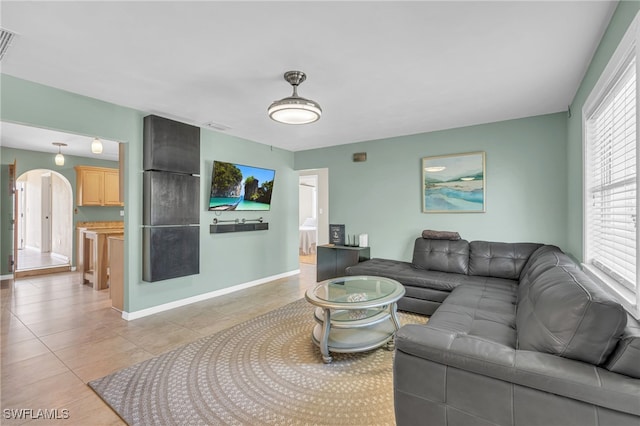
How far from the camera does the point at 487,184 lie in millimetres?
4047

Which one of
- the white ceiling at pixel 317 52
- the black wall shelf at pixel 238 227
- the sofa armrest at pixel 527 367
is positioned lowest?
the sofa armrest at pixel 527 367

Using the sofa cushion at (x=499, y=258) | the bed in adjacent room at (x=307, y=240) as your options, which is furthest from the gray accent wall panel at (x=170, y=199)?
the bed in adjacent room at (x=307, y=240)

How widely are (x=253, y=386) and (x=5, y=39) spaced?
305cm

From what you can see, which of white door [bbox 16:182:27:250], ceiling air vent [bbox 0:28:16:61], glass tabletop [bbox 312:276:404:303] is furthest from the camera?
white door [bbox 16:182:27:250]

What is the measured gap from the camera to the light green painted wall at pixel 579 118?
1.68 m

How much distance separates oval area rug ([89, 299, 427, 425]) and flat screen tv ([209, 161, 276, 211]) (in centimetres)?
222

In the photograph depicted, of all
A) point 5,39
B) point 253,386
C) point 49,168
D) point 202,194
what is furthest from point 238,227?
point 49,168

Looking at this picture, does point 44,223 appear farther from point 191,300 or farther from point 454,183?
point 454,183

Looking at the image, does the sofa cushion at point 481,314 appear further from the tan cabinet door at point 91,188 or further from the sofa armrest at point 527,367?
the tan cabinet door at point 91,188

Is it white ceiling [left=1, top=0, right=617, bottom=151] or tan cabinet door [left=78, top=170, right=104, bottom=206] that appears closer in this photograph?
white ceiling [left=1, top=0, right=617, bottom=151]

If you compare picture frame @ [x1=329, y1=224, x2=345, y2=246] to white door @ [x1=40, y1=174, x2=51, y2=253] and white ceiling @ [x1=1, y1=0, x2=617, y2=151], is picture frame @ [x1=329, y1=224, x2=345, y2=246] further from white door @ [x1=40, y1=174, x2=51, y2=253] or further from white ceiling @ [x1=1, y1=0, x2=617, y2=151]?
white door @ [x1=40, y1=174, x2=51, y2=253]

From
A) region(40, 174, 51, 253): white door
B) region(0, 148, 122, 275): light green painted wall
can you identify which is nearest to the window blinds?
region(0, 148, 122, 275): light green painted wall

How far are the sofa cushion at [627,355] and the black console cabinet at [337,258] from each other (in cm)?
357

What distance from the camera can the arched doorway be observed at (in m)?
6.43
